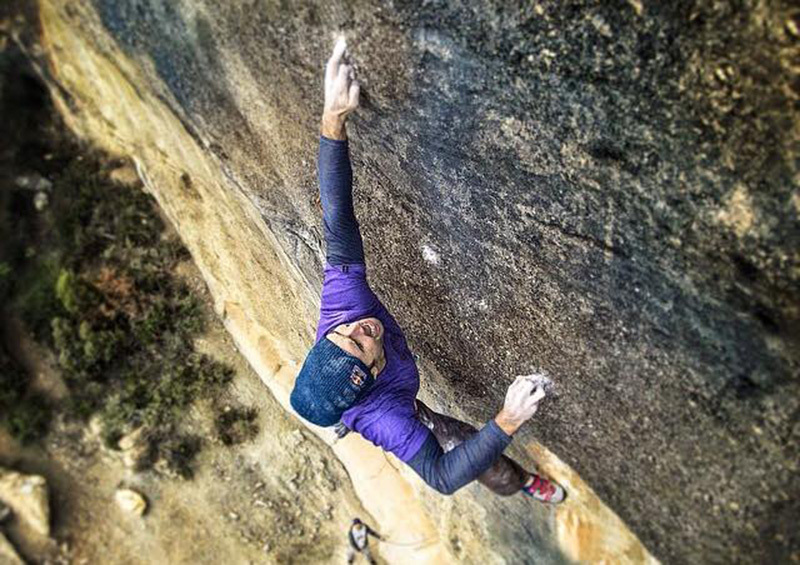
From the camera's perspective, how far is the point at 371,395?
12.2 feet

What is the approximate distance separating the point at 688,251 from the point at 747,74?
2.51 feet

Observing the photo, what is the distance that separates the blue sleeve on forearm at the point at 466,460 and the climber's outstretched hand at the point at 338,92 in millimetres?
1766

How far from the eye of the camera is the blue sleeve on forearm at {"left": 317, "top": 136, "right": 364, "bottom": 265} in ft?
10.7

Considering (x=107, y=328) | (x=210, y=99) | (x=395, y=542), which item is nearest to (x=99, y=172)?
(x=107, y=328)

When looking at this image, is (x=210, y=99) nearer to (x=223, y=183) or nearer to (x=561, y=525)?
(x=223, y=183)

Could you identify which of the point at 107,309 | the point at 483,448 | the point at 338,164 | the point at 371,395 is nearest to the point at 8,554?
the point at 107,309

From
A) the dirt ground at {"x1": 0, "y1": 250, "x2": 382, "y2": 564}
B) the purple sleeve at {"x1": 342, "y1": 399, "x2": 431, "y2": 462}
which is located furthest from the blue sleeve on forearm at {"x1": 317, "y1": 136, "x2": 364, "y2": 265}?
the dirt ground at {"x1": 0, "y1": 250, "x2": 382, "y2": 564}

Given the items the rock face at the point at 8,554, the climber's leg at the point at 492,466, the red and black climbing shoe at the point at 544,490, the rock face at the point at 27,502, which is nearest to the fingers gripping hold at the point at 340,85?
the climber's leg at the point at 492,466

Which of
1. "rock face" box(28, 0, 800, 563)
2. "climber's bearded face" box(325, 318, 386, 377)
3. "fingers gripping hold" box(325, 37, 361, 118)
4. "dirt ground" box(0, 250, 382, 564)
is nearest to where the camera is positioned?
"rock face" box(28, 0, 800, 563)

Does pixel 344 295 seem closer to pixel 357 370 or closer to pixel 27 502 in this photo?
pixel 357 370

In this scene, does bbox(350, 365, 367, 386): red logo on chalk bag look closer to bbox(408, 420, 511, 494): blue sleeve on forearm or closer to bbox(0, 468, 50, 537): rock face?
bbox(408, 420, 511, 494): blue sleeve on forearm

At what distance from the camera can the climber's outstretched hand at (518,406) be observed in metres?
3.22

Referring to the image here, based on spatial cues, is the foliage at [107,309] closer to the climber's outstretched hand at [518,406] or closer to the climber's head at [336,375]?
the climber's head at [336,375]

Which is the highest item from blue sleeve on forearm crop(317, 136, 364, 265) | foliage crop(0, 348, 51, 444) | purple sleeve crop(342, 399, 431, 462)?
blue sleeve on forearm crop(317, 136, 364, 265)
